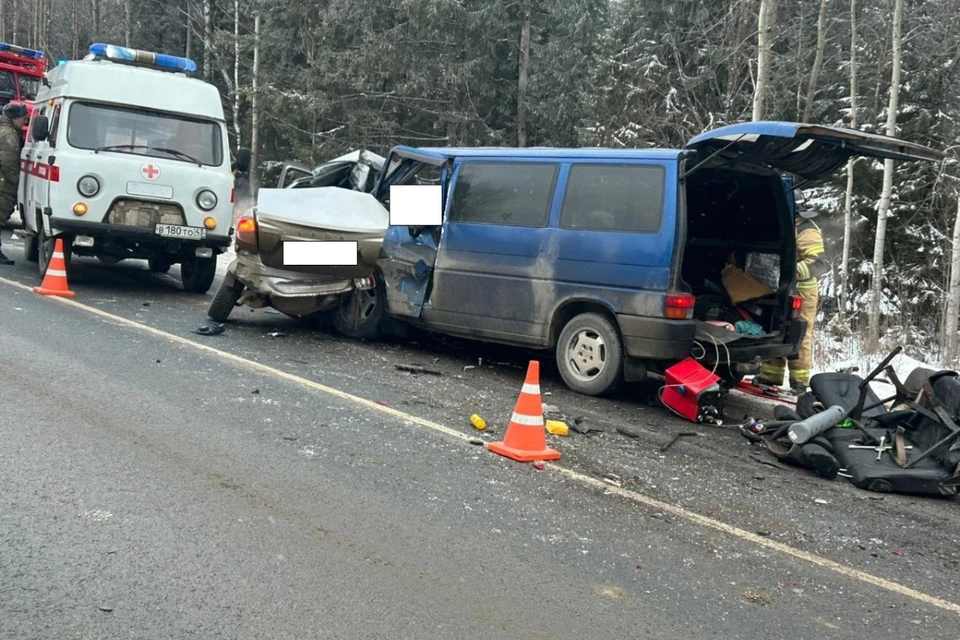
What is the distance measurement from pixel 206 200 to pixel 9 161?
3.57 metres

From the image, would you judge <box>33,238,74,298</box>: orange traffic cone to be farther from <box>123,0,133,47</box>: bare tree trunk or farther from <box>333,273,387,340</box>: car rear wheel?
<box>123,0,133,47</box>: bare tree trunk

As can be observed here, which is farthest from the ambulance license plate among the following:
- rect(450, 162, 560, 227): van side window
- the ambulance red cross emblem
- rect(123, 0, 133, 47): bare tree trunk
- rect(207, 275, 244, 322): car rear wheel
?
rect(123, 0, 133, 47): bare tree trunk

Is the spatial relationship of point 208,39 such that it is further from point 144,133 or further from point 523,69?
point 144,133

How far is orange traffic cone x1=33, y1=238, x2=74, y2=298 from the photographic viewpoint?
32.1 ft

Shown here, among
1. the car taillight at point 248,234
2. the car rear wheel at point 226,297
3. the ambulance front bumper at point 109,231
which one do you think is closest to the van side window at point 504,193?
the car taillight at point 248,234

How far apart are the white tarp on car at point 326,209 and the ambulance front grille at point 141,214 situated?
1.89 meters

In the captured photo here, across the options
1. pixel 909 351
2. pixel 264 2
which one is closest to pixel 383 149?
pixel 264 2

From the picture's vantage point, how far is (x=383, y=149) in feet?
84.7

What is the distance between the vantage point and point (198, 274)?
37.0ft

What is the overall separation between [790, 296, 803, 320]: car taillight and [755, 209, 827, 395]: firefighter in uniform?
0.12 m

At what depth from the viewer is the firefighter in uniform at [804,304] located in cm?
783

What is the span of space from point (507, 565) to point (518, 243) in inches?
164

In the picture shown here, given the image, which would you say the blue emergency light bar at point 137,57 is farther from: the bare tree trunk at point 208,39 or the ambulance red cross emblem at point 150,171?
the bare tree trunk at point 208,39

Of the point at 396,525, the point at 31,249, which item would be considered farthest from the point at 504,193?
the point at 31,249
